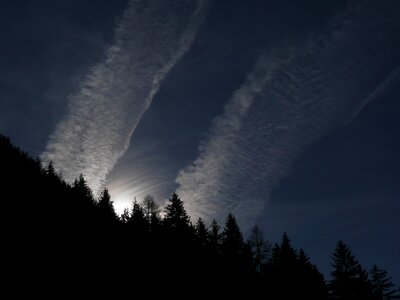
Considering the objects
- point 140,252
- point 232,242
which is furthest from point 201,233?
point 140,252

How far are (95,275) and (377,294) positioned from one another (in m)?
46.8

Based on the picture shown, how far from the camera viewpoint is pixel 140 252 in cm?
4222

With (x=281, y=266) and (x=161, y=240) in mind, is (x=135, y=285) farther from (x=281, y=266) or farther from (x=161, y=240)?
(x=281, y=266)

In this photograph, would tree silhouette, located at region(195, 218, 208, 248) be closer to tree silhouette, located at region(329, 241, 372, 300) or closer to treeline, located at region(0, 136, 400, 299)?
treeline, located at region(0, 136, 400, 299)

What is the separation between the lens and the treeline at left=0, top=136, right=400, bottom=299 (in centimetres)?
3225

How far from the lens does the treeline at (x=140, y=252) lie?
32.2 meters

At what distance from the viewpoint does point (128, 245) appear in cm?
4294

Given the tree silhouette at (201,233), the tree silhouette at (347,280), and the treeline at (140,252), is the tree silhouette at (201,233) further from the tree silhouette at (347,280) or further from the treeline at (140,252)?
the tree silhouette at (347,280)

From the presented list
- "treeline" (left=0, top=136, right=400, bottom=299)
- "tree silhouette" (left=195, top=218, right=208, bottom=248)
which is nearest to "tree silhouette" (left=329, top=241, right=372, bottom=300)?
"treeline" (left=0, top=136, right=400, bottom=299)

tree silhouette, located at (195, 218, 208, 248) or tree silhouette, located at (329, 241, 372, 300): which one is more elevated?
tree silhouette, located at (195, 218, 208, 248)

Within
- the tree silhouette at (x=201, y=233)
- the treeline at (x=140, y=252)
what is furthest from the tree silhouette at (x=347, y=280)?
the tree silhouette at (x=201, y=233)

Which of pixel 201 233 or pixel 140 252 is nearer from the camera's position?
pixel 140 252

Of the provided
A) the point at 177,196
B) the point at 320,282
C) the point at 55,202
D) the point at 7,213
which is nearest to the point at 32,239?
the point at 7,213

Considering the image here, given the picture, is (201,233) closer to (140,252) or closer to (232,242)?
(232,242)
